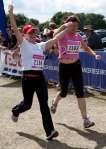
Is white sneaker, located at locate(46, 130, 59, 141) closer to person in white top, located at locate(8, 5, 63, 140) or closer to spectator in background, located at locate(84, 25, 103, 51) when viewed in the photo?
person in white top, located at locate(8, 5, 63, 140)

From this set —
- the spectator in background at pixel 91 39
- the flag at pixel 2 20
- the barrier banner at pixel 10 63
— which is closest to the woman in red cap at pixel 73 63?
the spectator in background at pixel 91 39

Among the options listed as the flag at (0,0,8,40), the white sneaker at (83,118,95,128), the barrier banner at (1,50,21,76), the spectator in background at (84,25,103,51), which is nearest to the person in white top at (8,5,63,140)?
the white sneaker at (83,118,95,128)

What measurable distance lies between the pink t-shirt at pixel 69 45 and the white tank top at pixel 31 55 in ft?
2.87

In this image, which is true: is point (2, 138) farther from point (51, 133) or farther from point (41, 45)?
point (41, 45)

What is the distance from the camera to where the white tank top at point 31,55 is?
276 inches

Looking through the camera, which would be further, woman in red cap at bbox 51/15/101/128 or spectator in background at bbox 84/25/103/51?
spectator in background at bbox 84/25/103/51

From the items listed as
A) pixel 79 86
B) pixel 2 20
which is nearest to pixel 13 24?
pixel 79 86

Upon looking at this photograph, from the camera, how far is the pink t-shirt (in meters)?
7.87

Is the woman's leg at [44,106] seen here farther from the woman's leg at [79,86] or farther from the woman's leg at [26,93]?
the woman's leg at [79,86]

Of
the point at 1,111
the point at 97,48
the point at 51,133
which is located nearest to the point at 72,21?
the point at 51,133

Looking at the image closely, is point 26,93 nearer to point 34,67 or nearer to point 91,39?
point 34,67

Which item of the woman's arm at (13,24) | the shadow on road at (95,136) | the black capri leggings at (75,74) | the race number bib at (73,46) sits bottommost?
the shadow on road at (95,136)

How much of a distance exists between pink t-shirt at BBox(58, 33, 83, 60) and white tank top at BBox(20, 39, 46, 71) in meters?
0.88

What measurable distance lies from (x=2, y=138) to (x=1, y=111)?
7.61 feet
